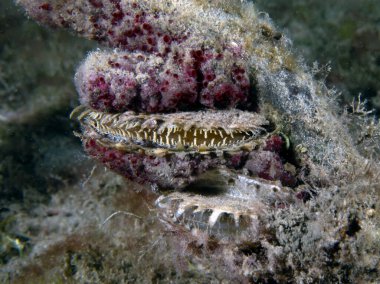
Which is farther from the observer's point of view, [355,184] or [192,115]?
[192,115]

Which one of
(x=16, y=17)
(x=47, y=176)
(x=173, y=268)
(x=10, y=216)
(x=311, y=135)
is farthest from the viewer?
(x=16, y=17)

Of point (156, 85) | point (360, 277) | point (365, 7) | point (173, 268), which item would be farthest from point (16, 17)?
point (360, 277)

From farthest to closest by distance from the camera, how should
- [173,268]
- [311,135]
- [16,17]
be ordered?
[16,17] → [173,268] → [311,135]

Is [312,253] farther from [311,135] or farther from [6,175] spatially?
[6,175]

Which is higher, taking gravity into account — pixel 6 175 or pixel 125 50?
pixel 125 50

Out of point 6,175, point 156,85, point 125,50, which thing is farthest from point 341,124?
point 6,175

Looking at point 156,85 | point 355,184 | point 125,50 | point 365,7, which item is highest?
point 365,7

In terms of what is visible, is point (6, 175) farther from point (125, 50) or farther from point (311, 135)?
point (311, 135)
